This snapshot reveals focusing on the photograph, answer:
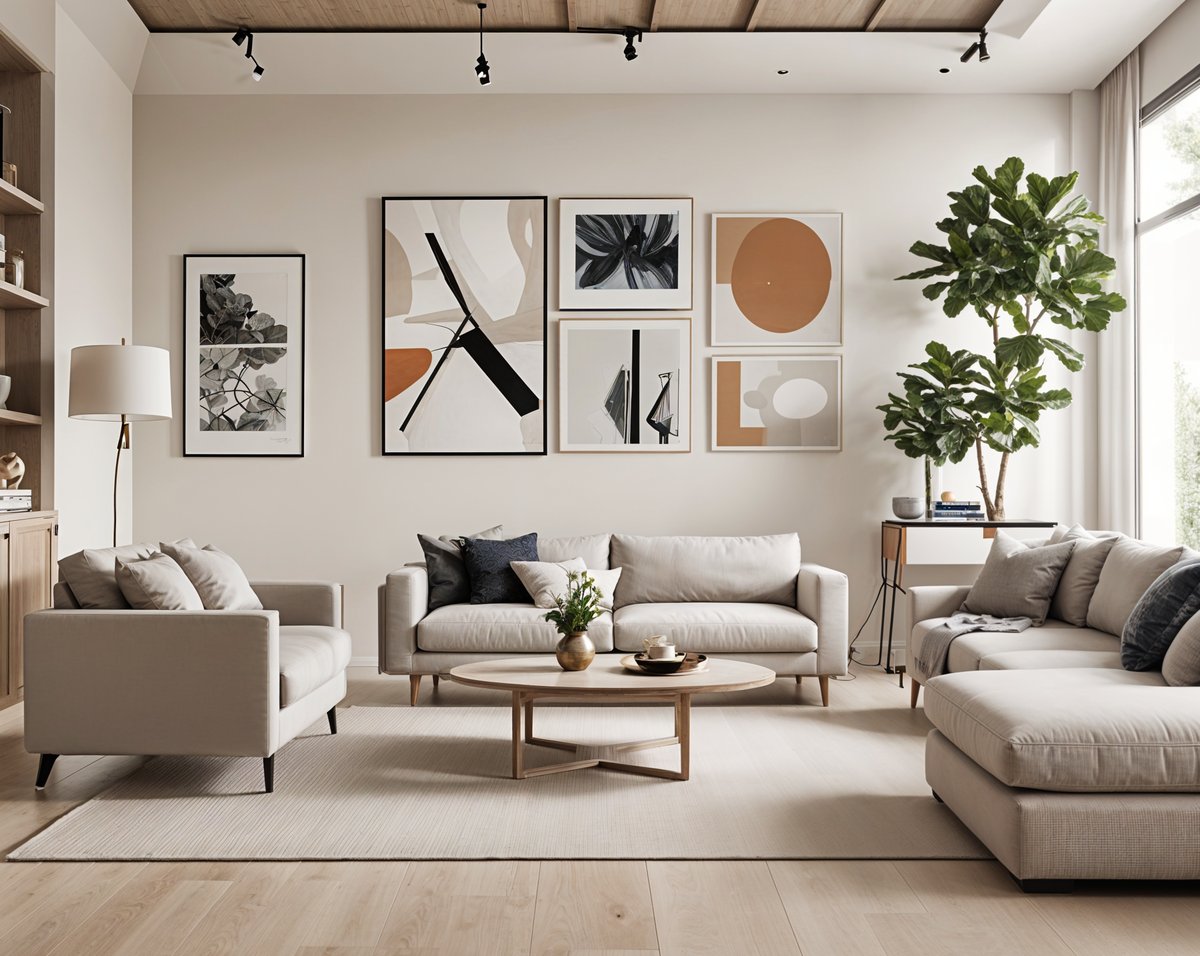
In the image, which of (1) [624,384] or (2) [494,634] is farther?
(1) [624,384]

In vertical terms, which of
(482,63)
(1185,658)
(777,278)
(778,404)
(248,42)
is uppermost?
(248,42)

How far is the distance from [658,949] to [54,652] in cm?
235

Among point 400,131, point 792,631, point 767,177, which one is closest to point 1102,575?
point 792,631

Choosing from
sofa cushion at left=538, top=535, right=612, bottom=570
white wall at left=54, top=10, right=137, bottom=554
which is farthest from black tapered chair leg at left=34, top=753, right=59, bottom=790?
sofa cushion at left=538, top=535, right=612, bottom=570

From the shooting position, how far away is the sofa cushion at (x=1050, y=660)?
150 inches

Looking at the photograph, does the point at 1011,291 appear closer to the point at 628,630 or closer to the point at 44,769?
the point at 628,630

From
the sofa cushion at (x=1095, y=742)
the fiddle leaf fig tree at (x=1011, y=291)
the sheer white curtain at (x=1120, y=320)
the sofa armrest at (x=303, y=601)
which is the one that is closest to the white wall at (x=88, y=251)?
the sofa armrest at (x=303, y=601)

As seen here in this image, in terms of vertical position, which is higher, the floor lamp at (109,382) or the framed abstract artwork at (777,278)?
the framed abstract artwork at (777,278)

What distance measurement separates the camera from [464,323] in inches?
242

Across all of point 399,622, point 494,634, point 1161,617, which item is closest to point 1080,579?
point 1161,617

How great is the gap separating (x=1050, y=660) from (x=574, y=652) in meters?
1.77

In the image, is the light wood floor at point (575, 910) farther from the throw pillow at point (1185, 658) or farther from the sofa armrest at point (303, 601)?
the sofa armrest at point (303, 601)

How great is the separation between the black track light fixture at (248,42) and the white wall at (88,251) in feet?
2.48

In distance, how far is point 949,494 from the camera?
5914 mm
